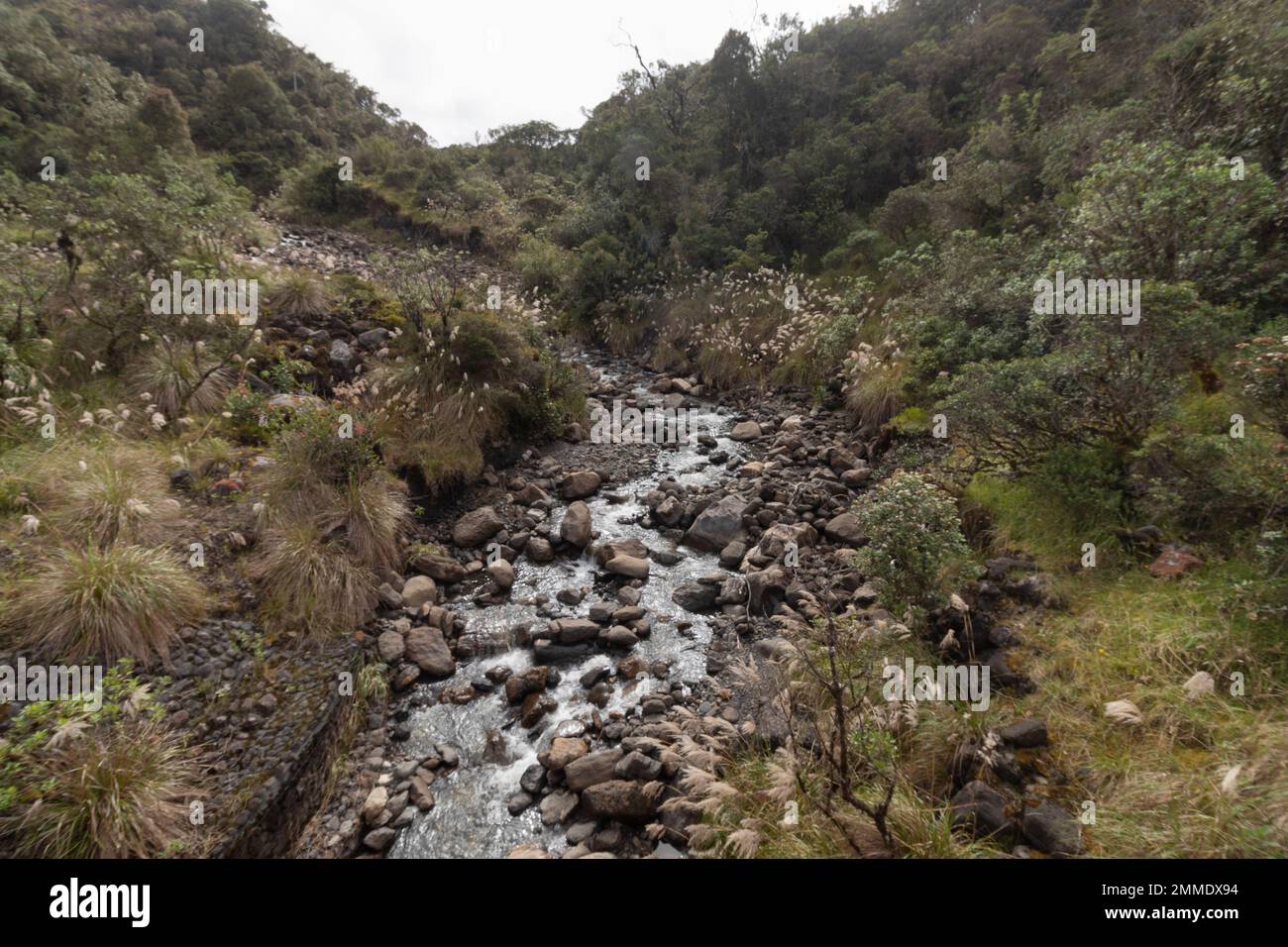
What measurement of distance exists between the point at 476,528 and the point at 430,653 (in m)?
2.17

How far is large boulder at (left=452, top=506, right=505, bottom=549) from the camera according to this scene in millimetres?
7066

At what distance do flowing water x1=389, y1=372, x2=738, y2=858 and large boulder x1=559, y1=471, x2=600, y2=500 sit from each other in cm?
54

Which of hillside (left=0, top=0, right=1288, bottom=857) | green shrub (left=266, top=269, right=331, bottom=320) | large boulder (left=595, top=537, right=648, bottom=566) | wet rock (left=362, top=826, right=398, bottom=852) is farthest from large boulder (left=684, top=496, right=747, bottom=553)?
green shrub (left=266, top=269, right=331, bottom=320)

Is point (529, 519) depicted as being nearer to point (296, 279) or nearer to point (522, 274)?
point (296, 279)

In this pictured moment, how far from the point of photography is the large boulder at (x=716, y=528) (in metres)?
7.21

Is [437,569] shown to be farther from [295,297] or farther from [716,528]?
[295,297]

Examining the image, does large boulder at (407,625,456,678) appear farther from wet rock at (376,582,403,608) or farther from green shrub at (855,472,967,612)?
green shrub at (855,472,967,612)

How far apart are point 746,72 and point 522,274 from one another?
32.7ft

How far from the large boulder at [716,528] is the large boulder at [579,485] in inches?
79.6

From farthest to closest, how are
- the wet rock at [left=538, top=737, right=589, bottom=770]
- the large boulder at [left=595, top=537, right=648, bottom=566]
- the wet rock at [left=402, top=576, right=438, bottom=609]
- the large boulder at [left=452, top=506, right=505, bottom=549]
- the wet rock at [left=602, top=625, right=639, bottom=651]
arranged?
the large boulder at [left=452, top=506, right=505, bottom=549] → the large boulder at [left=595, top=537, right=648, bottom=566] → the wet rock at [left=402, top=576, right=438, bottom=609] → the wet rock at [left=602, top=625, right=639, bottom=651] → the wet rock at [left=538, top=737, right=589, bottom=770]

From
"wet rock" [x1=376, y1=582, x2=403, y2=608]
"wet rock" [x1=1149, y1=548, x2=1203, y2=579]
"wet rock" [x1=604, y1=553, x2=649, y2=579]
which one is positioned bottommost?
"wet rock" [x1=376, y1=582, x2=403, y2=608]
